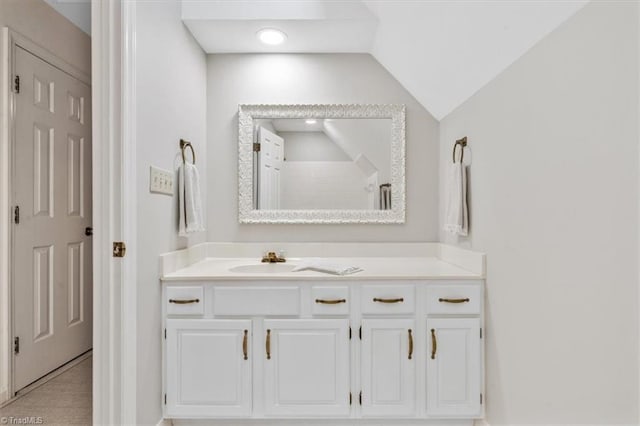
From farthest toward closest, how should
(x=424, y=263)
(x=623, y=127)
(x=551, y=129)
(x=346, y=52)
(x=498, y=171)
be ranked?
(x=346, y=52)
(x=424, y=263)
(x=498, y=171)
(x=551, y=129)
(x=623, y=127)

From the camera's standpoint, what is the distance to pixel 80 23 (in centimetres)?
242

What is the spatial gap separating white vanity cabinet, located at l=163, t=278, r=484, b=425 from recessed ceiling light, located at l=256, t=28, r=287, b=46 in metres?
1.43

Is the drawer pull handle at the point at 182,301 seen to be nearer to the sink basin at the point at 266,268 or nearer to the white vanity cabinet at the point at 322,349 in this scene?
the white vanity cabinet at the point at 322,349

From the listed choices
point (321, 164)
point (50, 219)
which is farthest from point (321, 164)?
point (50, 219)

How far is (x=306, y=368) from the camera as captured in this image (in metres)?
1.70

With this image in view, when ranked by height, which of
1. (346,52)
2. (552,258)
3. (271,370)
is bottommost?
(271,370)

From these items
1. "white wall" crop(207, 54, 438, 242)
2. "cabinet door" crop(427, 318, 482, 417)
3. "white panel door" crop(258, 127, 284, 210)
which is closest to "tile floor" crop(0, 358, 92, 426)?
"white wall" crop(207, 54, 438, 242)

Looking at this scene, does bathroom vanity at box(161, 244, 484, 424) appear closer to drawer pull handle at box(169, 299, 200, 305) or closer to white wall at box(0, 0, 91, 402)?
drawer pull handle at box(169, 299, 200, 305)

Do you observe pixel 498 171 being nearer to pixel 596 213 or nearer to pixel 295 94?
pixel 596 213

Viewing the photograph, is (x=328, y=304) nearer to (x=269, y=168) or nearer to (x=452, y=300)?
(x=452, y=300)

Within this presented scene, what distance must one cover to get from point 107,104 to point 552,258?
5.74 feet

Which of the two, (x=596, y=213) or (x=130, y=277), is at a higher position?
(x=596, y=213)

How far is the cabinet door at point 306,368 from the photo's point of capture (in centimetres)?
170

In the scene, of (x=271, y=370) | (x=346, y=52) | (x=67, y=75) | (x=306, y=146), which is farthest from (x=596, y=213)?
(x=67, y=75)
